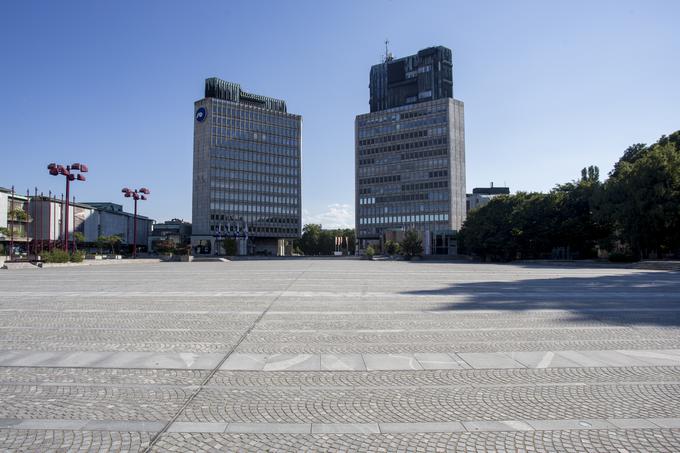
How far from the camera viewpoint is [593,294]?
672 inches

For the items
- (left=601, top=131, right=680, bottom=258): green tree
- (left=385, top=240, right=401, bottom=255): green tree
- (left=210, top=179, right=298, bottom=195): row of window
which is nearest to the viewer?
(left=601, top=131, right=680, bottom=258): green tree

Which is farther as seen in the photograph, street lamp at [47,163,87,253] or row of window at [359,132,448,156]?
row of window at [359,132,448,156]

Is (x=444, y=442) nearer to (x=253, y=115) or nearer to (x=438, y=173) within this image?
(x=438, y=173)

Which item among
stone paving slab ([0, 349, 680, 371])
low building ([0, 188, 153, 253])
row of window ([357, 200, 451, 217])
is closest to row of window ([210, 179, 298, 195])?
row of window ([357, 200, 451, 217])

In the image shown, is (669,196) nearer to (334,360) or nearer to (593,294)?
(593,294)

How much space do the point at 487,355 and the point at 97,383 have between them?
19.2 feet

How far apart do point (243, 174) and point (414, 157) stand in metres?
52.1

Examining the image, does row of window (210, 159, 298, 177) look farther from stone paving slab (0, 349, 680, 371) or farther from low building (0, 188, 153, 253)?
stone paving slab (0, 349, 680, 371)

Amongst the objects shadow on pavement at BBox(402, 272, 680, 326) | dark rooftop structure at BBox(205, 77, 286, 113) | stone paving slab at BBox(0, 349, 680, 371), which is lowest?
shadow on pavement at BBox(402, 272, 680, 326)

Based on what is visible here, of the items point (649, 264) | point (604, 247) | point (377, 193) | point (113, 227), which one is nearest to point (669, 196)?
point (649, 264)

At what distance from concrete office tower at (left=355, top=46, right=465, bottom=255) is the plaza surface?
346ft

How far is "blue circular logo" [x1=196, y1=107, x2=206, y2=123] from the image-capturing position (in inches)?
5359

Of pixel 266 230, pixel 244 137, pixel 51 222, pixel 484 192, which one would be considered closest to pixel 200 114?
pixel 244 137

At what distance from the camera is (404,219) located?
5108 inches
